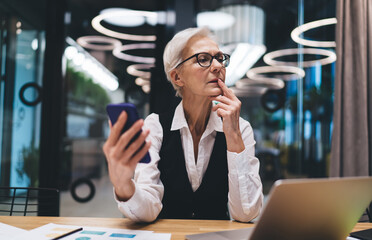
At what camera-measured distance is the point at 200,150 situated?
1460 millimetres

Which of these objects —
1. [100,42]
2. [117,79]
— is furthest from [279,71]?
[100,42]

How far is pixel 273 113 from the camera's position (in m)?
3.20

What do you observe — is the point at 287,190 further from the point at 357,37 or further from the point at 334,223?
the point at 357,37

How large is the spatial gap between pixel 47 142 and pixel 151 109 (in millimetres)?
1087

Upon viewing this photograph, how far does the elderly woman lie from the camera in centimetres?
125

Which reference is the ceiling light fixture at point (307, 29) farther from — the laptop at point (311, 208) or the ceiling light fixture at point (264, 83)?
the laptop at point (311, 208)

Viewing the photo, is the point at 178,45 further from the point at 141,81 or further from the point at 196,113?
the point at 141,81

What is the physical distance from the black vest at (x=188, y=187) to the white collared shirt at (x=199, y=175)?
0.03 m

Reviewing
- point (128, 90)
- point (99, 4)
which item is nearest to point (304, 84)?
point (128, 90)

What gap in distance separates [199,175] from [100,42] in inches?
89.8

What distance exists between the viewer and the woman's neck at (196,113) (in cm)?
153

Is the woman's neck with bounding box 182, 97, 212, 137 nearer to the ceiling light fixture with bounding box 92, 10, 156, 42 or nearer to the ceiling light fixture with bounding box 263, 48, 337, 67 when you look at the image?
the ceiling light fixture with bounding box 92, 10, 156, 42

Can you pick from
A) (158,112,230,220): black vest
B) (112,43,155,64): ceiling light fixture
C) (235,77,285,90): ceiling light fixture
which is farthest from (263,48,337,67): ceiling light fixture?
(158,112,230,220): black vest

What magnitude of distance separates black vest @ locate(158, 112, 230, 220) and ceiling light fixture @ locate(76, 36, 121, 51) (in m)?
2.06
